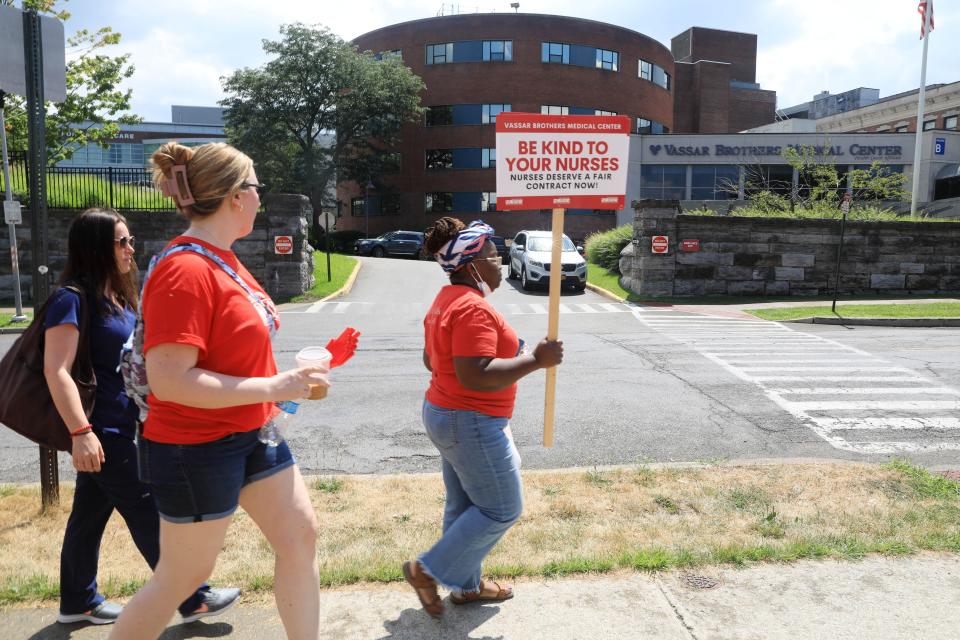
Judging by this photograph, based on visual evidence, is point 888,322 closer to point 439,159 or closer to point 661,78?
point 439,159

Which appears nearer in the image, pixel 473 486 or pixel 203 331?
pixel 203 331

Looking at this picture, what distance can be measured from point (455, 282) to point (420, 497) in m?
2.12

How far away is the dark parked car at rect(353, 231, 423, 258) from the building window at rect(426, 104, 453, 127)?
12340 millimetres

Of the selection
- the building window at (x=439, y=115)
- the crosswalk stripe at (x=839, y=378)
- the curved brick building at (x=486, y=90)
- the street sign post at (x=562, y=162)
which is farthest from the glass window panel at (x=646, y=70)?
the street sign post at (x=562, y=162)

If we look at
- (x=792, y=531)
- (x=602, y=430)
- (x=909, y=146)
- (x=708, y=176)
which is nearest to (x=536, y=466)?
(x=602, y=430)

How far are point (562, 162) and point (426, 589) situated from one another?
229 cm

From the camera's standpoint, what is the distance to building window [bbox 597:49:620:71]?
4747 cm

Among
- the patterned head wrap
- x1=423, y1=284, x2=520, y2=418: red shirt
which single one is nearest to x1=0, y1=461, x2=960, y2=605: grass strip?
x1=423, y1=284, x2=520, y2=418: red shirt

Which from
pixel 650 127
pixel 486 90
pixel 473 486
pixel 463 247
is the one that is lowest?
pixel 473 486

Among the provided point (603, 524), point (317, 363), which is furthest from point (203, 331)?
point (603, 524)

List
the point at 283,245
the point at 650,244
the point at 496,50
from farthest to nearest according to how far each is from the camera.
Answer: the point at 496,50 → the point at 650,244 → the point at 283,245

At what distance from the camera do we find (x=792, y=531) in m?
4.00

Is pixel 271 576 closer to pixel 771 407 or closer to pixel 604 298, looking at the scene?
pixel 771 407

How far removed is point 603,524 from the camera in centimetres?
414
